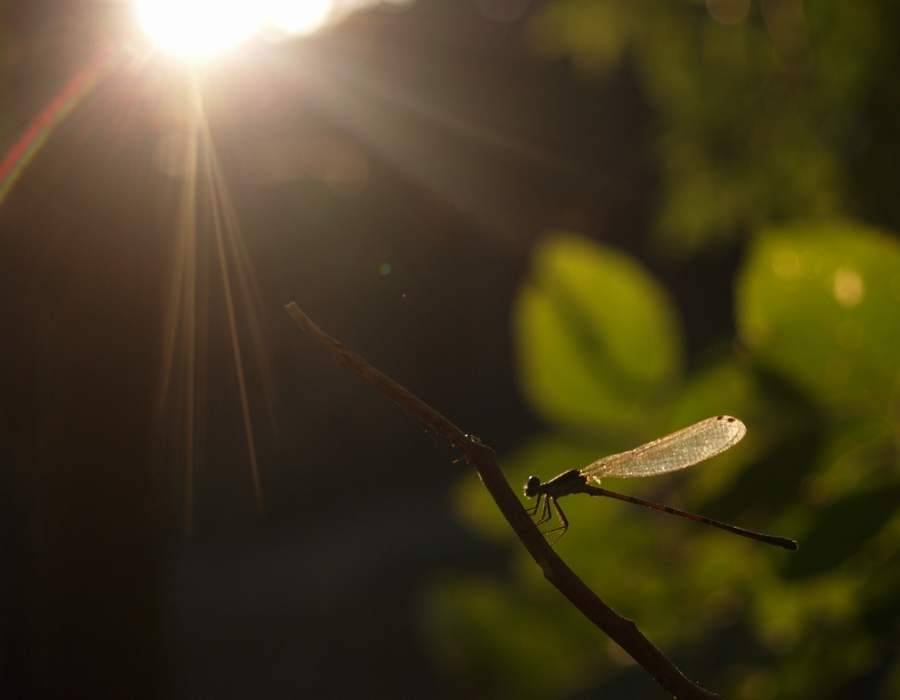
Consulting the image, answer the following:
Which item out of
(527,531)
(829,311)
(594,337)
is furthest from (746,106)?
(527,531)

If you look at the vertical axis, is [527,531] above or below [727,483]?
above

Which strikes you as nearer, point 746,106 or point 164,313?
point 164,313

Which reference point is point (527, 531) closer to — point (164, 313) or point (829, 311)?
point (829, 311)

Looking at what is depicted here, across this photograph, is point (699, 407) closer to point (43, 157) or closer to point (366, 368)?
point (366, 368)

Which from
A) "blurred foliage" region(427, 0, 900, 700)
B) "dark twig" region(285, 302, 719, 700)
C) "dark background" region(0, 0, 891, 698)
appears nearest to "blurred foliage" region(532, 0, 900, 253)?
"dark background" region(0, 0, 891, 698)

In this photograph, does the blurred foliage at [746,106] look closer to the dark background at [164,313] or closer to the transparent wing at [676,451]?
the dark background at [164,313]
